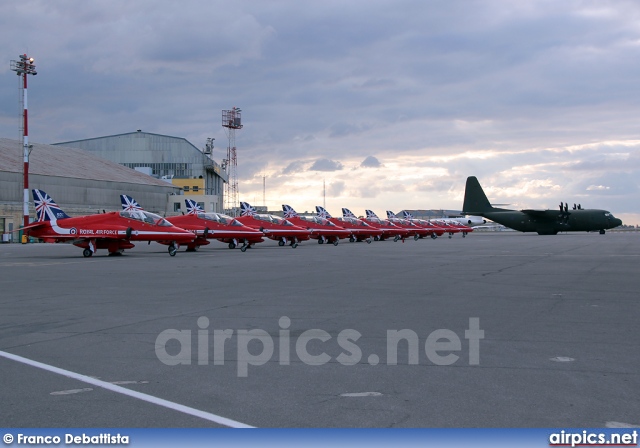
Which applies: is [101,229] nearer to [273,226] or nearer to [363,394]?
[273,226]

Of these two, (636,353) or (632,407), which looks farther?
(636,353)

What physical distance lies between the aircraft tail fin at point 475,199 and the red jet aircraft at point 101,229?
5195 centimetres

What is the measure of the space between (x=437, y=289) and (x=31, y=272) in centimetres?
1286

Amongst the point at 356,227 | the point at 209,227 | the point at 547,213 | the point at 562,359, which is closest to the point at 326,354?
the point at 562,359

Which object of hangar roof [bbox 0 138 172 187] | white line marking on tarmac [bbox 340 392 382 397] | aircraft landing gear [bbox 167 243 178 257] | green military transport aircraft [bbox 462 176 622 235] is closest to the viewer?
white line marking on tarmac [bbox 340 392 382 397]

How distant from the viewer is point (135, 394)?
574cm

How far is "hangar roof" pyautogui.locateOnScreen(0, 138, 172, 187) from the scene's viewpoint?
6787 centimetres

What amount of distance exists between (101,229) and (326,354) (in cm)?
2252

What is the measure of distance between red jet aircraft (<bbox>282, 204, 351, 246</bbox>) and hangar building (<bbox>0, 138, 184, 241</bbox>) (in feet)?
91.3

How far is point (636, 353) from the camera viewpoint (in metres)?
7.47

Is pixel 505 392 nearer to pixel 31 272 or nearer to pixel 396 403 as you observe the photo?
pixel 396 403

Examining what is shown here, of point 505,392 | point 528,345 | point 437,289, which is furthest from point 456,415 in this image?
point 437,289

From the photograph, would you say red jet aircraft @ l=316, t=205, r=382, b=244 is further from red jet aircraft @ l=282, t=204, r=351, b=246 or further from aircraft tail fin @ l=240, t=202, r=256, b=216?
aircraft tail fin @ l=240, t=202, r=256, b=216

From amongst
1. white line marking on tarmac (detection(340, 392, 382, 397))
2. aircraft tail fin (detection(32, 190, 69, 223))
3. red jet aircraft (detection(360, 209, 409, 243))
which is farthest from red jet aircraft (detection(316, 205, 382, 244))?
white line marking on tarmac (detection(340, 392, 382, 397))
